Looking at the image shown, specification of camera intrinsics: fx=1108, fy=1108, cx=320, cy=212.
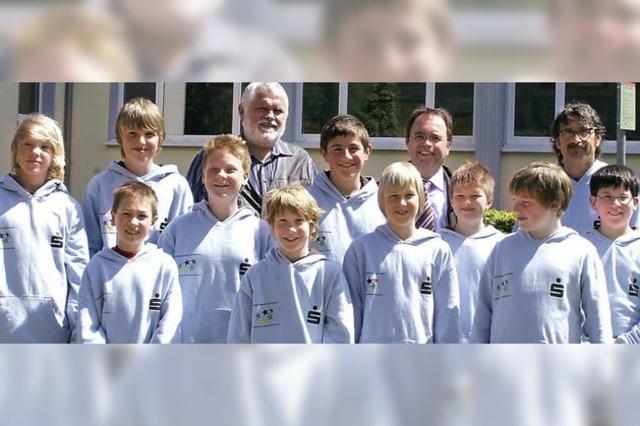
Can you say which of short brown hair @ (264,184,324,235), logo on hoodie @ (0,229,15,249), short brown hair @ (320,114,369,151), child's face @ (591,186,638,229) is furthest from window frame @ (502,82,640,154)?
logo on hoodie @ (0,229,15,249)

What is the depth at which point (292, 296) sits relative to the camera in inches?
Result: 110

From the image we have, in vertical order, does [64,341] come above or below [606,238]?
below

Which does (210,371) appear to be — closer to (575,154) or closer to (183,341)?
(183,341)

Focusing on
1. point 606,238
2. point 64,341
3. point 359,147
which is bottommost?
point 64,341

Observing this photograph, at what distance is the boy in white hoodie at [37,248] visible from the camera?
3012 mm

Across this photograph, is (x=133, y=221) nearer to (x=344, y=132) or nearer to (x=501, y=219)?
(x=344, y=132)

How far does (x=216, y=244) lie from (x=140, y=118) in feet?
1.59

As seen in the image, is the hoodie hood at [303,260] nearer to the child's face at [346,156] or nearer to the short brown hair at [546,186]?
the child's face at [346,156]

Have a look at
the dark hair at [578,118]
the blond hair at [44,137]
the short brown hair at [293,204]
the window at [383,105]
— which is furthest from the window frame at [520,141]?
the blond hair at [44,137]

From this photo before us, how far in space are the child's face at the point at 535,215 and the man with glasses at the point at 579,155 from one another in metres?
0.32
